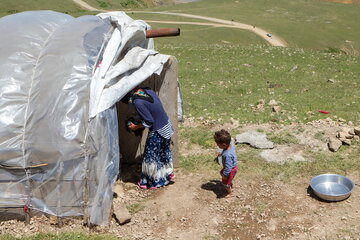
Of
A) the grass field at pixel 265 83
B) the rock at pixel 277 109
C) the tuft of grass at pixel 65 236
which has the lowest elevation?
the grass field at pixel 265 83

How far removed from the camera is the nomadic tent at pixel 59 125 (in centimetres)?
591

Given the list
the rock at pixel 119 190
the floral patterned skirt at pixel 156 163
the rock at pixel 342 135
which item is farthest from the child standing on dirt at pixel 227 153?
the rock at pixel 342 135

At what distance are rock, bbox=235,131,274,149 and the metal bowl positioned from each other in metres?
1.65

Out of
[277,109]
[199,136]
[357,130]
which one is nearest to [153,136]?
[199,136]

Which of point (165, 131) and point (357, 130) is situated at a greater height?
point (165, 131)

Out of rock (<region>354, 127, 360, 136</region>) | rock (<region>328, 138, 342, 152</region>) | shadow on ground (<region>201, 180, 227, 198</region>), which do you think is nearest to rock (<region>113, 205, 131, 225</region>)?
shadow on ground (<region>201, 180, 227, 198</region>)

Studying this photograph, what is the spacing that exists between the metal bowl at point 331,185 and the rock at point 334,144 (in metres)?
1.29

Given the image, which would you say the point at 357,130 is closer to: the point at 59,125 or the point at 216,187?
the point at 216,187

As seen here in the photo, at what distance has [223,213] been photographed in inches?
260

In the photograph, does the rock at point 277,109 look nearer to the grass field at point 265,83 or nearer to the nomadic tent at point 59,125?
the grass field at point 265,83

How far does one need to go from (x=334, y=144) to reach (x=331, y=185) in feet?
4.75

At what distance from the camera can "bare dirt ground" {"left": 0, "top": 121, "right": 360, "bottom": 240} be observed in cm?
609

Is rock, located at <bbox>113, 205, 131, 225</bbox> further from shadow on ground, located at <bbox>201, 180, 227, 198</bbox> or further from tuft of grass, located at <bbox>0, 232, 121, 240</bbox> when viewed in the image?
shadow on ground, located at <bbox>201, 180, 227, 198</bbox>

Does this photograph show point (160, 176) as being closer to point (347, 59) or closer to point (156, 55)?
point (156, 55)
